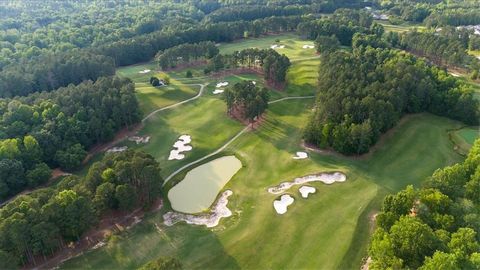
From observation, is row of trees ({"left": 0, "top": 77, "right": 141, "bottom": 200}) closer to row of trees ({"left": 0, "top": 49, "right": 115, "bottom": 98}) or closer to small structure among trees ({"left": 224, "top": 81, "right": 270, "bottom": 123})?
row of trees ({"left": 0, "top": 49, "right": 115, "bottom": 98})

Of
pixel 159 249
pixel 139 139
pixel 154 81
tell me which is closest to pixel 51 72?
pixel 154 81

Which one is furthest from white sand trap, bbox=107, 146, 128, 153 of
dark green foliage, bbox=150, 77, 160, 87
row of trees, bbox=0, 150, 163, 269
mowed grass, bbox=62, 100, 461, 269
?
dark green foliage, bbox=150, 77, 160, 87

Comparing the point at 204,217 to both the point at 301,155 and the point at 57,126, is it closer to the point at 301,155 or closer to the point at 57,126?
the point at 301,155

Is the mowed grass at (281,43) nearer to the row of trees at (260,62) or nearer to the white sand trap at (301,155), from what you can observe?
the row of trees at (260,62)

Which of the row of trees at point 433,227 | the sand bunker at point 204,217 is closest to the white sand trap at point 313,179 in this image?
the sand bunker at point 204,217

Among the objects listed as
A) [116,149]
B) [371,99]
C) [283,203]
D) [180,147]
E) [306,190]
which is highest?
[371,99]

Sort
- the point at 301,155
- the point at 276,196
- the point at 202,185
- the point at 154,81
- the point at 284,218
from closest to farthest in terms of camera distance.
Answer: the point at 284,218
the point at 276,196
the point at 202,185
the point at 301,155
the point at 154,81
